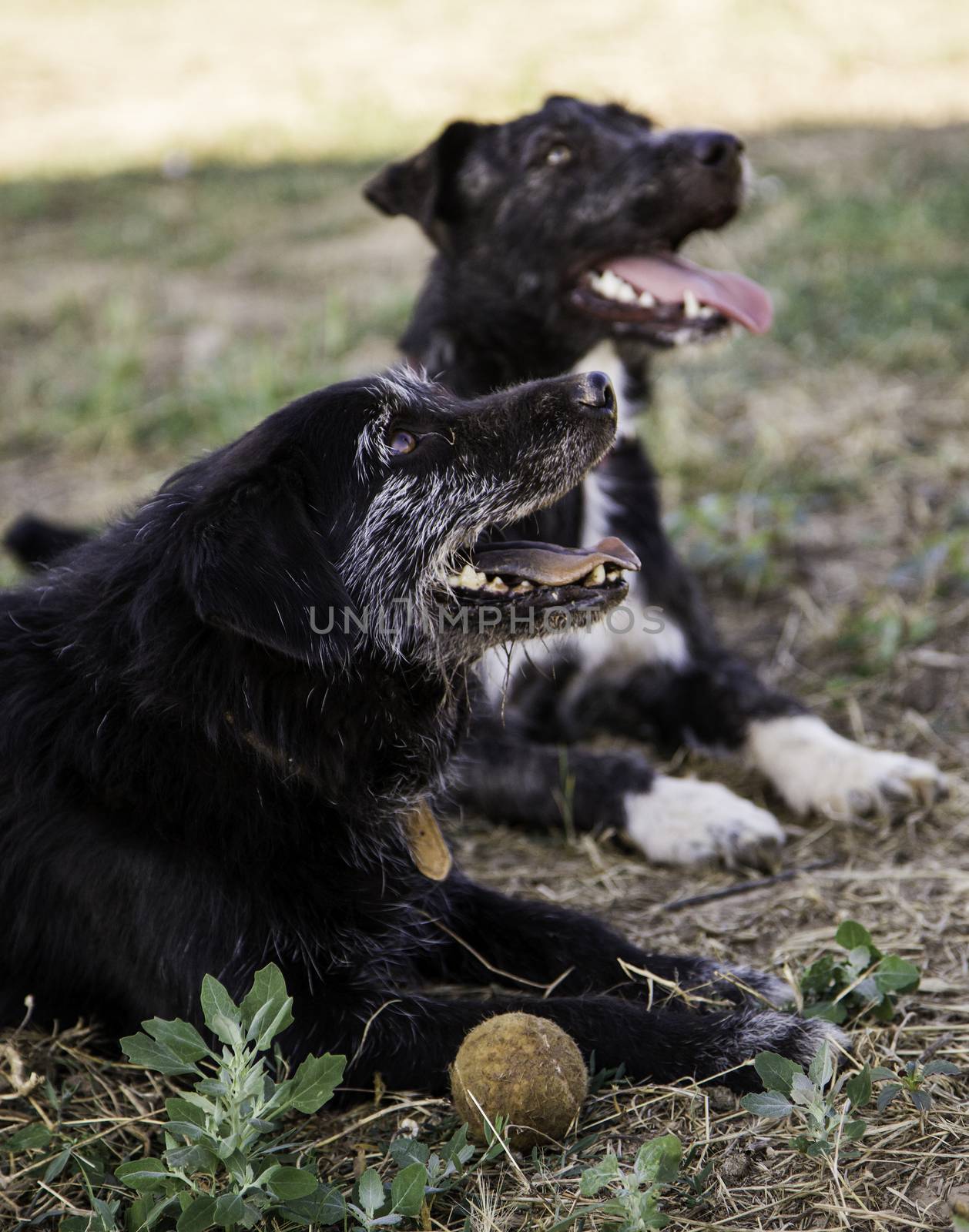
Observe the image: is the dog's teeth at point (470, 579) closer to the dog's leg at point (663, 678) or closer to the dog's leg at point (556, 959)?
the dog's leg at point (556, 959)

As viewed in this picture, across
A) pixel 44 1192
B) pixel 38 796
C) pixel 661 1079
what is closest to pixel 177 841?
pixel 38 796

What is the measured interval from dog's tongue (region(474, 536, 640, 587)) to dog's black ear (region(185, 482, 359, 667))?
1.40ft

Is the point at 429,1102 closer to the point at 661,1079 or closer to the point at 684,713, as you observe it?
the point at 661,1079

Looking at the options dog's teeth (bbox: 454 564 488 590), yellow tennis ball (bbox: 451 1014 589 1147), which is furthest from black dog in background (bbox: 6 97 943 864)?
yellow tennis ball (bbox: 451 1014 589 1147)

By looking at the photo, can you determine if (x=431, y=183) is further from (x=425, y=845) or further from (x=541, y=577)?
(x=425, y=845)

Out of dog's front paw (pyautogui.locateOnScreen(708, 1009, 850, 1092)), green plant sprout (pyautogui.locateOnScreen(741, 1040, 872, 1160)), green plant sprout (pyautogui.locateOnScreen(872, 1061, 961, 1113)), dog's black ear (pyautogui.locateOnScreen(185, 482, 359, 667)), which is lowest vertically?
dog's front paw (pyautogui.locateOnScreen(708, 1009, 850, 1092))

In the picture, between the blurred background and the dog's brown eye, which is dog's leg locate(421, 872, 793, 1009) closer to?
the dog's brown eye

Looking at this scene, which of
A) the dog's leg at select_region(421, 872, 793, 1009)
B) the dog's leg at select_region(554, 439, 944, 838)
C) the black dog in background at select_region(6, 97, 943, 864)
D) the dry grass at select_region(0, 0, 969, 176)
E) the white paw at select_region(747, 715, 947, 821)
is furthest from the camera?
the dry grass at select_region(0, 0, 969, 176)

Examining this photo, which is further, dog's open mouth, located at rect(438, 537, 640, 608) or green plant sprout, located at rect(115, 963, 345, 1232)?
dog's open mouth, located at rect(438, 537, 640, 608)

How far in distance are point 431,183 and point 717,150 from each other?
0.91m

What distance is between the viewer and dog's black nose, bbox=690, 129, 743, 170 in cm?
405

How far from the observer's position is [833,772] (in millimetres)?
3477

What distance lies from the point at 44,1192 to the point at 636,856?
1714mm

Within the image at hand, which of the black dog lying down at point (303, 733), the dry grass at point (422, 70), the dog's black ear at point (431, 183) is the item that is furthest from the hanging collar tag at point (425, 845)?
the dry grass at point (422, 70)
